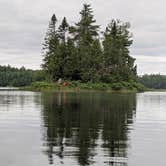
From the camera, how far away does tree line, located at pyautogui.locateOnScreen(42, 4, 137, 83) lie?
101 m

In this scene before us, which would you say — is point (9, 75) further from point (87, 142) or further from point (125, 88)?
point (87, 142)

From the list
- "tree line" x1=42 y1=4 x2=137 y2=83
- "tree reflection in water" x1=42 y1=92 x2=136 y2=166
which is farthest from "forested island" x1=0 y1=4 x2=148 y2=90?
"tree reflection in water" x1=42 y1=92 x2=136 y2=166

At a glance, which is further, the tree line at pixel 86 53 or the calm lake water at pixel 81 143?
the tree line at pixel 86 53

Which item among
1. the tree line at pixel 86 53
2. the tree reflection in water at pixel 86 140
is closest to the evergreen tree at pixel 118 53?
the tree line at pixel 86 53

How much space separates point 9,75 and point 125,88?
338ft

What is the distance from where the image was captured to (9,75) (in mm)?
197500

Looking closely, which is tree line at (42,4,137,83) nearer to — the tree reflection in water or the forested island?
the forested island

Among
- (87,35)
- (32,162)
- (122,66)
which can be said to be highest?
(87,35)

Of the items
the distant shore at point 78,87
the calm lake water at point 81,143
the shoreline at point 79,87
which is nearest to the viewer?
the calm lake water at point 81,143

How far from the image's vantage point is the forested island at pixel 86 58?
100812mm

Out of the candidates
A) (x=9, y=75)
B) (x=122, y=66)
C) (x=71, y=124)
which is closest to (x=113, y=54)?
(x=122, y=66)

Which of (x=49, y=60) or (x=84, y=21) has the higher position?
(x=84, y=21)

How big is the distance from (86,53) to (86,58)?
110 cm

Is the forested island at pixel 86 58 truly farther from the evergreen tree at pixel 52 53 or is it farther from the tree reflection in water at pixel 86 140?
the tree reflection in water at pixel 86 140
